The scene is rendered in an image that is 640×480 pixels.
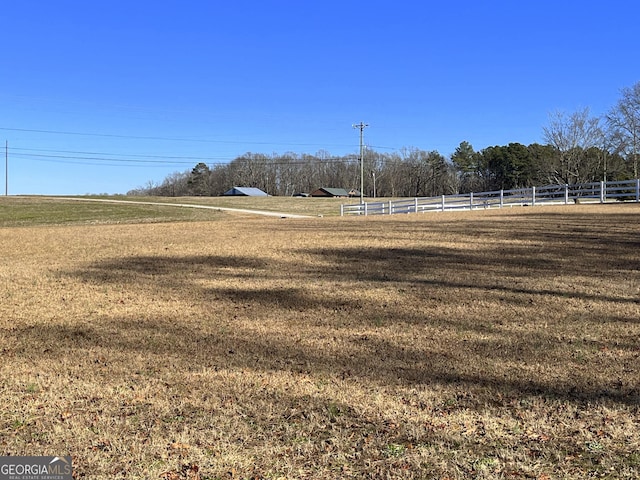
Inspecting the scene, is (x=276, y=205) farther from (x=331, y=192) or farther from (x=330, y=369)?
(x=331, y=192)

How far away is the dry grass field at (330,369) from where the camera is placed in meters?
3.15

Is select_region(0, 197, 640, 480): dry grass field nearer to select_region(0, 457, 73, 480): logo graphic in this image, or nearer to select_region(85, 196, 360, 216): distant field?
select_region(0, 457, 73, 480): logo graphic

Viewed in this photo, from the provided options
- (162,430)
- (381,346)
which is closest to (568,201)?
(381,346)

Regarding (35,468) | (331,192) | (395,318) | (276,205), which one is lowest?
(35,468)

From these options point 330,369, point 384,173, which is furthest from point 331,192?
point 330,369

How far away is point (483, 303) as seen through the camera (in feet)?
22.7

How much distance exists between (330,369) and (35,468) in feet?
7.84

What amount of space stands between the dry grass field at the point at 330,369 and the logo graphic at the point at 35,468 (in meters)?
0.07

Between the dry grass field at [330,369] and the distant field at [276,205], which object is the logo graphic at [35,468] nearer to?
the dry grass field at [330,369]

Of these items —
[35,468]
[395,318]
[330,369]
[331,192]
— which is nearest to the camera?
[35,468]

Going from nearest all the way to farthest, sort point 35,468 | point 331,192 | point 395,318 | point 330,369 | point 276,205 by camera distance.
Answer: point 35,468
point 330,369
point 395,318
point 276,205
point 331,192

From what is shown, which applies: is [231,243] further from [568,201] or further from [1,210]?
[1,210]

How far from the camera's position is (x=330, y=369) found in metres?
4.68

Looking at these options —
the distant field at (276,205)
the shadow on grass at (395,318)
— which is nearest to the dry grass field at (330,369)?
the shadow on grass at (395,318)
